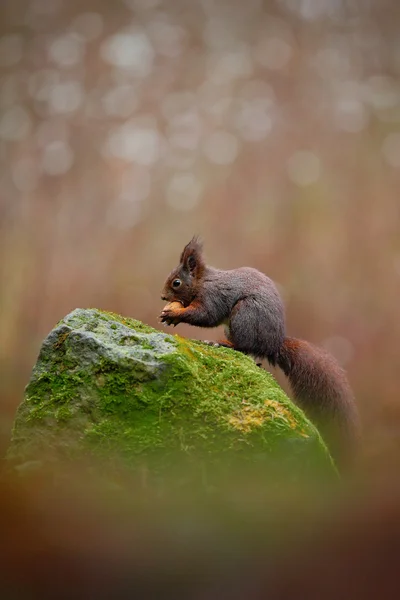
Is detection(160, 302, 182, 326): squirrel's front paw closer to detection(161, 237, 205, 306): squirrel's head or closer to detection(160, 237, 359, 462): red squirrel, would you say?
detection(160, 237, 359, 462): red squirrel

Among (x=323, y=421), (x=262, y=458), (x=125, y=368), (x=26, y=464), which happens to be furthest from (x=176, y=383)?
(x=323, y=421)

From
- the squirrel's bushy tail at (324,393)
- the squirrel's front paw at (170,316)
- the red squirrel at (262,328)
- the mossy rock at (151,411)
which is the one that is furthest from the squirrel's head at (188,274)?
the mossy rock at (151,411)

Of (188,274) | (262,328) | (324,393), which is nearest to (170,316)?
(188,274)

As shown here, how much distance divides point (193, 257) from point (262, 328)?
0.62 m

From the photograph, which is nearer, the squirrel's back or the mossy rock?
the mossy rock

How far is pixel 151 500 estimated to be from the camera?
4.82ft

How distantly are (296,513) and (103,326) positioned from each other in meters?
1.73

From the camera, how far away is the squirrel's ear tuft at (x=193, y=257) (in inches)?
143

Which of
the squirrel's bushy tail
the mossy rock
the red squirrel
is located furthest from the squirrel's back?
the mossy rock

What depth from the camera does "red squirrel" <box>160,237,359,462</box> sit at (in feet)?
10.6

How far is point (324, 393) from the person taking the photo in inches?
128

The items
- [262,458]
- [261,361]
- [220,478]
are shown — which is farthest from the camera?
[261,361]

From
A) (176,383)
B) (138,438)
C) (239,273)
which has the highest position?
(239,273)

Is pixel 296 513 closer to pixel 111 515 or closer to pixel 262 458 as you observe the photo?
pixel 111 515
